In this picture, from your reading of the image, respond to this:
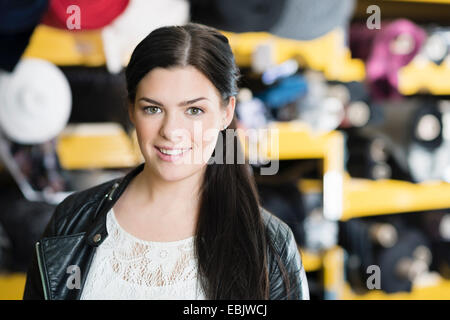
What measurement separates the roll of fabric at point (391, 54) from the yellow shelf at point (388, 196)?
0.25 metres

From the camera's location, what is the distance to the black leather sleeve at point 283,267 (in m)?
0.54

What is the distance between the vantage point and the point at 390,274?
1.33 m

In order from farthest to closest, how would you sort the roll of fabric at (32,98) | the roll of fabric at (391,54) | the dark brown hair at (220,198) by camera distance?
the roll of fabric at (391,54) < the roll of fabric at (32,98) < the dark brown hair at (220,198)

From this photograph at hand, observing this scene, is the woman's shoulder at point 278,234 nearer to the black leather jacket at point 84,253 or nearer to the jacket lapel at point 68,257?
the black leather jacket at point 84,253

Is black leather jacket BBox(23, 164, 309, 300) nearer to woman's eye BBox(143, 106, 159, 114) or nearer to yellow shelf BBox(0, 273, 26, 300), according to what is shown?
woman's eye BBox(143, 106, 159, 114)

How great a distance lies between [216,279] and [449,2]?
1273mm

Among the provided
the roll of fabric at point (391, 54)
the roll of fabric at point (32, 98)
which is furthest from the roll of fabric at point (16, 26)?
the roll of fabric at point (391, 54)

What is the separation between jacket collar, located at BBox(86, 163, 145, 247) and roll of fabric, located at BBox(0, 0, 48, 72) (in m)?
0.40

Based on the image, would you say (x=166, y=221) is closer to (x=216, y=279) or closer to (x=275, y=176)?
(x=216, y=279)

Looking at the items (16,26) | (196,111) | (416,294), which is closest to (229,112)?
(196,111)

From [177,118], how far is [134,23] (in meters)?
0.41

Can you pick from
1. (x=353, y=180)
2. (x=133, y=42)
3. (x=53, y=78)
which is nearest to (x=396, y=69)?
(x=353, y=180)

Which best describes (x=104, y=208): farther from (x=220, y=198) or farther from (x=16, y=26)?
(x=16, y=26)

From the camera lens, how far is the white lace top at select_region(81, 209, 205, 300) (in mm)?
524
